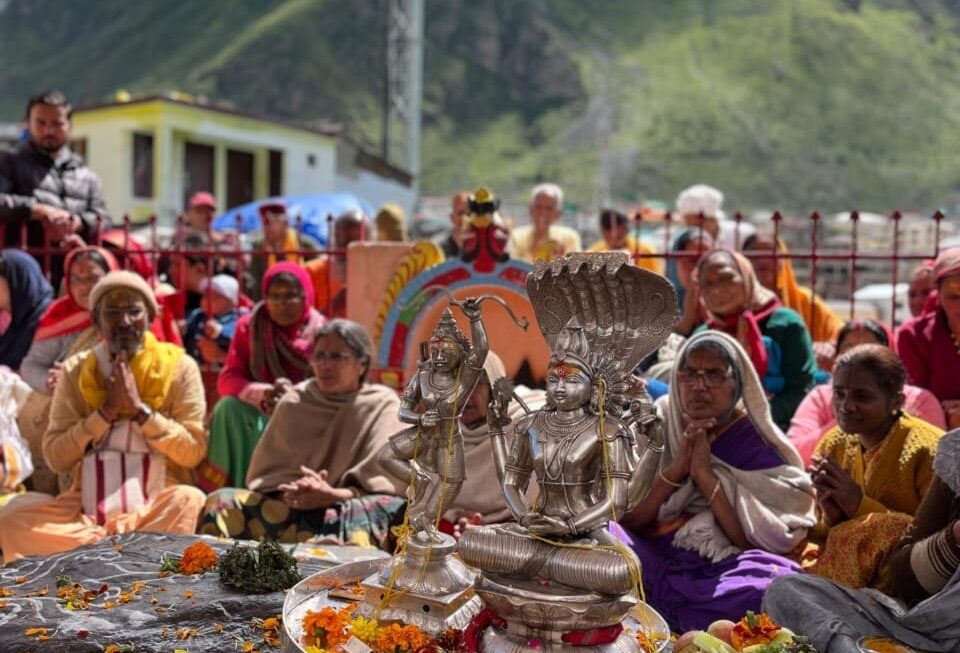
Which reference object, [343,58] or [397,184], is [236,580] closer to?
[397,184]

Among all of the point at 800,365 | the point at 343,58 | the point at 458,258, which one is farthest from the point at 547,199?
the point at 343,58

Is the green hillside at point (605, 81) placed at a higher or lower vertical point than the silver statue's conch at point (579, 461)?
higher

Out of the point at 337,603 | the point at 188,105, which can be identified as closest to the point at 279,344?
the point at 337,603

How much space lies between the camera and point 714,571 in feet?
13.7

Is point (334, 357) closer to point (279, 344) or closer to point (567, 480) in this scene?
point (279, 344)

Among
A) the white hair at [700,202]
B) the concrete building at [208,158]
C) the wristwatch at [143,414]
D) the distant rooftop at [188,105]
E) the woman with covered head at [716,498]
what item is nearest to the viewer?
the woman with covered head at [716,498]

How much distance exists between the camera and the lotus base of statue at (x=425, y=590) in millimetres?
2859

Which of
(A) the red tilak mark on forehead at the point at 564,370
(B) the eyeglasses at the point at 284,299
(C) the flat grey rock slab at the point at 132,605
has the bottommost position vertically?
(C) the flat grey rock slab at the point at 132,605

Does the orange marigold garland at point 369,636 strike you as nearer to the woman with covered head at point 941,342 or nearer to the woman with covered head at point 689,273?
the woman with covered head at point 941,342

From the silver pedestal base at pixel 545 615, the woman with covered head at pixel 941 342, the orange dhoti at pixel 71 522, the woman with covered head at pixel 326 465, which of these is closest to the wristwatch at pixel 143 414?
the orange dhoti at pixel 71 522

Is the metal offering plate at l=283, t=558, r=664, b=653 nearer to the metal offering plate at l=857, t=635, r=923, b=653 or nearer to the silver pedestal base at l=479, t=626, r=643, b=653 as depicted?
the silver pedestal base at l=479, t=626, r=643, b=653

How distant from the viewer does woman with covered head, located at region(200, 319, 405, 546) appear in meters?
4.81

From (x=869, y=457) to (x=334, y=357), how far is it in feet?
8.52

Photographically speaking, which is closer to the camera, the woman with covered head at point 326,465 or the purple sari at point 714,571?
the purple sari at point 714,571
